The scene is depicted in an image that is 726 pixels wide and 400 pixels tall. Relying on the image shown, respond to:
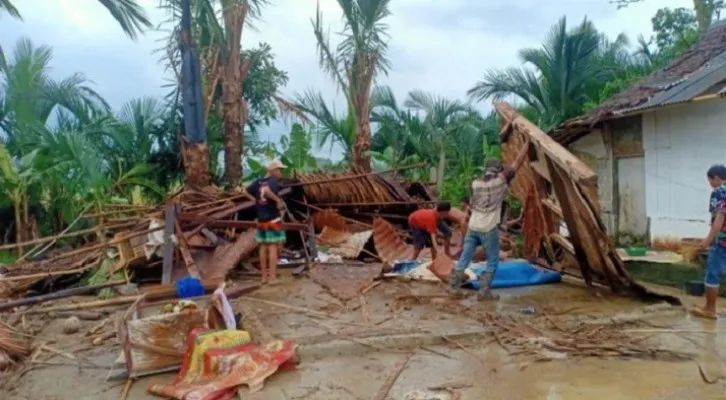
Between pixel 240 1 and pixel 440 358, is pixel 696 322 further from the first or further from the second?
pixel 240 1

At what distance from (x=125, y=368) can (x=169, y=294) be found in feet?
5.52

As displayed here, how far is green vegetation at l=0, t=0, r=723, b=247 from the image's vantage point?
1298 centimetres

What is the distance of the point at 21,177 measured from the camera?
487 inches

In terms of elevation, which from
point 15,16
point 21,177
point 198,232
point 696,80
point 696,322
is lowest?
point 696,322

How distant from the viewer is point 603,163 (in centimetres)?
1313

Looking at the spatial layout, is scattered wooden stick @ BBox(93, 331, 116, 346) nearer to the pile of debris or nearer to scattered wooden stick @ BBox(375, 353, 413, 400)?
the pile of debris

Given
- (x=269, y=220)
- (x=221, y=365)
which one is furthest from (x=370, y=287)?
(x=221, y=365)

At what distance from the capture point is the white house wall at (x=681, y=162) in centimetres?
1033

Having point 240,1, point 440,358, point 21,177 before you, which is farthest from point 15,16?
point 440,358

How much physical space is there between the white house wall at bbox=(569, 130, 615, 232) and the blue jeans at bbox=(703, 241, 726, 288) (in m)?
6.52

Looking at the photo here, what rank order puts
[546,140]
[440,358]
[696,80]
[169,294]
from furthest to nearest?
[696,80]
[546,140]
[169,294]
[440,358]

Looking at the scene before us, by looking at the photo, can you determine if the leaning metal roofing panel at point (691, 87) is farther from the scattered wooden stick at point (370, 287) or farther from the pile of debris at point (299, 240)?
the scattered wooden stick at point (370, 287)

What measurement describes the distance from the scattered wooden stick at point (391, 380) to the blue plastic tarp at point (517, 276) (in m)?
3.31

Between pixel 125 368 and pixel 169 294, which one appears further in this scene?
pixel 169 294
